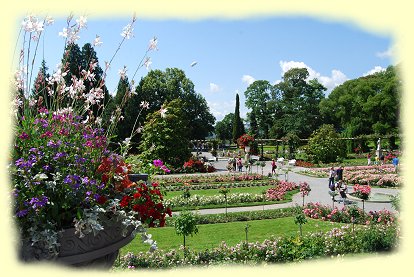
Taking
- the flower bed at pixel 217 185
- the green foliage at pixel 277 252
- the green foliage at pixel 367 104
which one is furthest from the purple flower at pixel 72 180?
the green foliage at pixel 367 104

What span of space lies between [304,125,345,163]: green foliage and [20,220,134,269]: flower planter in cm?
3338

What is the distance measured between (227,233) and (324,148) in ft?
84.3

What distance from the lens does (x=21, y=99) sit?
3.22 metres

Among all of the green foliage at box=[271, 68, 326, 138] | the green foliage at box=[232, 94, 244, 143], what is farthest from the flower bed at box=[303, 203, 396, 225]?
the green foliage at box=[232, 94, 244, 143]

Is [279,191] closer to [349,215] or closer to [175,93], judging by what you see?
[349,215]

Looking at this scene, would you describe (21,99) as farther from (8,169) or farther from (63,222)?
(63,222)

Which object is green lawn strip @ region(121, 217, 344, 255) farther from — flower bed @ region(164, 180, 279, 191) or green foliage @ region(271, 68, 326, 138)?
green foliage @ region(271, 68, 326, 138)

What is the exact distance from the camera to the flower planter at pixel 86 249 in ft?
7.82

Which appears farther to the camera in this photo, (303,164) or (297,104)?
(297,104)

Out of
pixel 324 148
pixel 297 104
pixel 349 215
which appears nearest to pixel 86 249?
pixel 349 215

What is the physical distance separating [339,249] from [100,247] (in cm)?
654

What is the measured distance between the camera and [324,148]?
113ft

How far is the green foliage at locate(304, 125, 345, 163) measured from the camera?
3456 cm

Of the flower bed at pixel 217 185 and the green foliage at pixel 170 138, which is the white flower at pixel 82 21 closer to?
the flower bed at pixel 217 185
